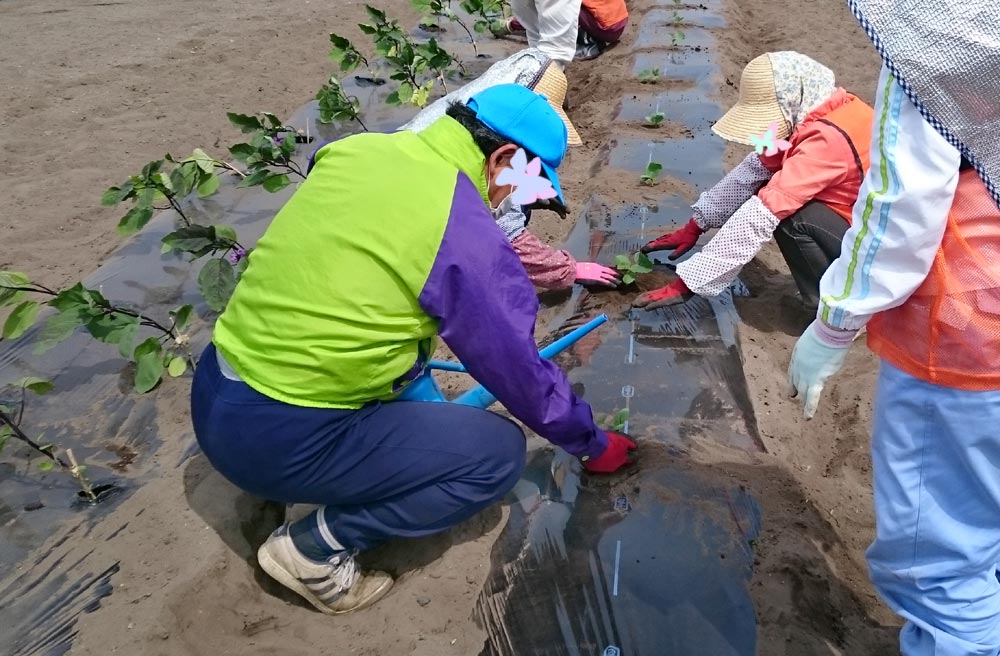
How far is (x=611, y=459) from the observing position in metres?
1.93

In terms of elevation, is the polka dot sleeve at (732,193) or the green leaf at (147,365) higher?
the polka dot sleeve at (732,193)

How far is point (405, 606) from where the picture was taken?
179cm

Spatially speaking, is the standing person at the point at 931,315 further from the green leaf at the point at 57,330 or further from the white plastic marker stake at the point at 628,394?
the green leaf at the point at 57,330

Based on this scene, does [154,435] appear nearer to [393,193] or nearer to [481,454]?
[481,454]

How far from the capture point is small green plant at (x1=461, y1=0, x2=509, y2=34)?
584cm

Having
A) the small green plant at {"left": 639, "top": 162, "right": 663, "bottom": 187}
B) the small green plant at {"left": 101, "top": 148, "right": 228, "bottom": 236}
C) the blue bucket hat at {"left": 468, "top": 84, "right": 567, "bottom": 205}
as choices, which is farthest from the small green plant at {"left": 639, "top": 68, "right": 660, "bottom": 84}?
the blue bucket hat at {"left": 468, "top": 84, "right": 567, "bottom": 205}

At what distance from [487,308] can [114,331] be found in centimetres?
138

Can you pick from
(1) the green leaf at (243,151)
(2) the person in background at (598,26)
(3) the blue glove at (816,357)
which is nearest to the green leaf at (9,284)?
(1) the green leaf at (243,151)

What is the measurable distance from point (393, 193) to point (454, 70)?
4249 mm

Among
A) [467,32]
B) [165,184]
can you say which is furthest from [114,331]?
[467,32]

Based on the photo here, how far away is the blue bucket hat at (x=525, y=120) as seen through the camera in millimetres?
1661

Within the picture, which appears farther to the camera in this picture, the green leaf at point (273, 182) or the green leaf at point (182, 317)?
the green leaf at point (273, 182)

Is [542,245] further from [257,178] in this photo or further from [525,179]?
[257,178]

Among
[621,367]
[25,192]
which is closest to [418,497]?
[621,367]
